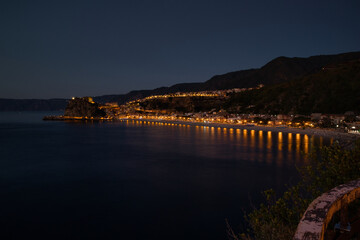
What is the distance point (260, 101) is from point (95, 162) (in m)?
73.2

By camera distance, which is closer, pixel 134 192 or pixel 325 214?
pixel 325 214

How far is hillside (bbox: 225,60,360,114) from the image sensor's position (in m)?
61.9

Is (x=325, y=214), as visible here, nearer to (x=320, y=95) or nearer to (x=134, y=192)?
(x=134, y=192)

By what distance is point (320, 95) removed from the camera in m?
67.9

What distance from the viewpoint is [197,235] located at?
1109 cm

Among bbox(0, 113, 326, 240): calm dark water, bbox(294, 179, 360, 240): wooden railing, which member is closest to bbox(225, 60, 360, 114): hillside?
bbox(0, 113, 326, 240): calm dark water

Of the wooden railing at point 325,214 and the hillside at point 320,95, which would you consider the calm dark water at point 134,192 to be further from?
the hillside at point 320,95

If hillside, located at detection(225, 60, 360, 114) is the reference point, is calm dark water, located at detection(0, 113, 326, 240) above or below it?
below

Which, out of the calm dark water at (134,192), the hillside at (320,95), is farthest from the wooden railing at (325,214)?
the hillside at (320,95)

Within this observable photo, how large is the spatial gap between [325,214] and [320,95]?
7474 centimetres

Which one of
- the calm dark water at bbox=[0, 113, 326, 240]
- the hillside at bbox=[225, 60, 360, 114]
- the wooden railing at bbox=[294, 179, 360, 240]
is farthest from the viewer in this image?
the hillside at bbox=[225, 60, 360, 114]

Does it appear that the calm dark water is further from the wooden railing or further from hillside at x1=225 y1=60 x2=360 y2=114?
hillside at x1=225 y1=60 x2=360 y2=114

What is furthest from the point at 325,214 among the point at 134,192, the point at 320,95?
the point at 320,95

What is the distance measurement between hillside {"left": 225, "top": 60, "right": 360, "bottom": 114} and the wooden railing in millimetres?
65300
